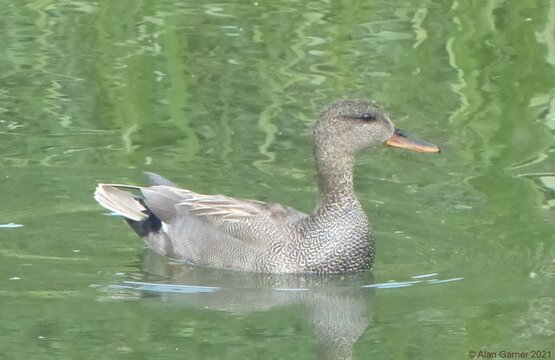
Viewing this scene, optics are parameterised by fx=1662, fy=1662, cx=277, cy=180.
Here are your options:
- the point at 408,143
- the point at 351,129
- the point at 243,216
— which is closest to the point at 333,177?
the point at 351,129

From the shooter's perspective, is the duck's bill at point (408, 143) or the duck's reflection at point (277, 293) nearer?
the duck's reflection at point (277, 293)

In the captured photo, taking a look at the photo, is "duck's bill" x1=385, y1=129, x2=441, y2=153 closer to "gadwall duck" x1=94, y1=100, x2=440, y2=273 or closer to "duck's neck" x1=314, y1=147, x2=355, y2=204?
"gadwall duck" x1=94, y1=100, x2=440, y2=273

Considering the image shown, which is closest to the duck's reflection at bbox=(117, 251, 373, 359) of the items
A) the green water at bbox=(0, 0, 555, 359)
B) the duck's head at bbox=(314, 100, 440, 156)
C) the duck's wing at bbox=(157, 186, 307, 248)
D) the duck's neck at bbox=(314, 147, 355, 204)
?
the green water at bbox=(0, 0, 555, 359)

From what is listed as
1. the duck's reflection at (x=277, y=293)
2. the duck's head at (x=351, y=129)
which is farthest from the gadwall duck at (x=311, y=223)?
the duck's reflection at (x=277, y=293)

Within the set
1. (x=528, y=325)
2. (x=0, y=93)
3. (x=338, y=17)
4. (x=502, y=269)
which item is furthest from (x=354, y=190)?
(x=338, y=17)

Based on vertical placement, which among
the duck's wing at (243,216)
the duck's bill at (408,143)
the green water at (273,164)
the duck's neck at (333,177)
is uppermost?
the duck's bill at (408,143)

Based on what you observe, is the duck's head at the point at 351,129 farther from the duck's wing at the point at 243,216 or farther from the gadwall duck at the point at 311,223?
the duck's wing at the point at 243,216

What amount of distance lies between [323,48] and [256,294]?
6109 millimetres

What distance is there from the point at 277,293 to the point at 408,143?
4.83 feet

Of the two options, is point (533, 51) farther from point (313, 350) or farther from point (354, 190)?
point (313, 350)

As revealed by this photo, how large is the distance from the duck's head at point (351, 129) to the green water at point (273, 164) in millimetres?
757

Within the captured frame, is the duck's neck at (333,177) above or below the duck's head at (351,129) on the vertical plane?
below

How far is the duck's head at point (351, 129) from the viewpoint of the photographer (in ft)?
36.5

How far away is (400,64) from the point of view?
1565 centimetres
